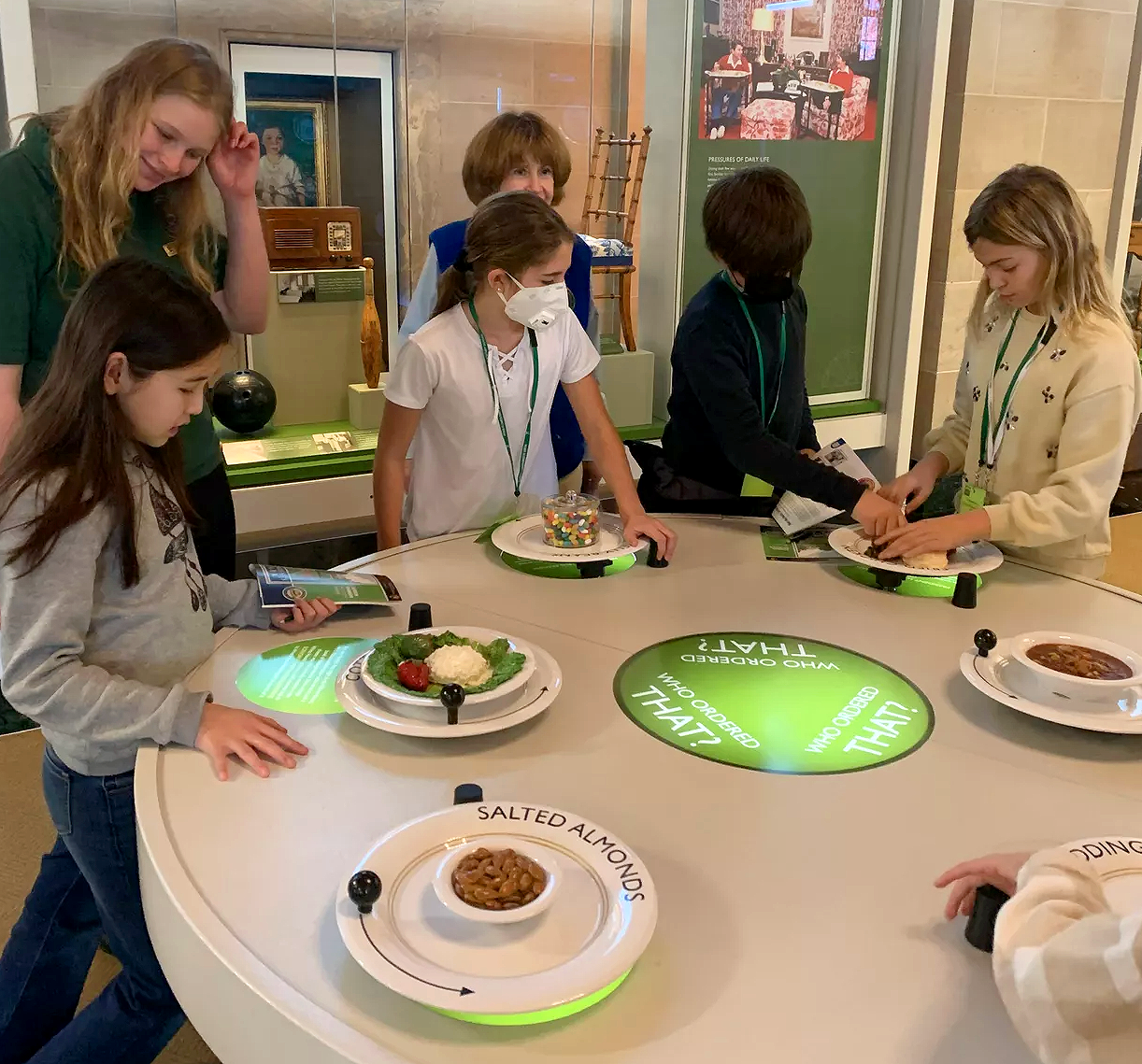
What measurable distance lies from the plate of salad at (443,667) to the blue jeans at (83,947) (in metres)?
0.33

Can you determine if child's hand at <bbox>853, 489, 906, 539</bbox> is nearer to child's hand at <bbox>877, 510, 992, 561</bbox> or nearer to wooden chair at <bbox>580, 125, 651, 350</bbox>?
child's hand at <bbox>877, 510, 992, 561</bbox>

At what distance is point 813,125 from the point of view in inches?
157

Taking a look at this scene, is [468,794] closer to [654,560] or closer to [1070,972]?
[1070,972]

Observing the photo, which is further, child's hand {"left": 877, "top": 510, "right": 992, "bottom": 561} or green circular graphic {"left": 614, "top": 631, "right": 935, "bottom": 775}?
child's hand {"left": 877, "top": 510, "right": 992, "bottom": 561}

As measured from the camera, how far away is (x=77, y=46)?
3.01m

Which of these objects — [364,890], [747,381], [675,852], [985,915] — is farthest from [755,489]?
[364,890]

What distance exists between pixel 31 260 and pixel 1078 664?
1.63 metres

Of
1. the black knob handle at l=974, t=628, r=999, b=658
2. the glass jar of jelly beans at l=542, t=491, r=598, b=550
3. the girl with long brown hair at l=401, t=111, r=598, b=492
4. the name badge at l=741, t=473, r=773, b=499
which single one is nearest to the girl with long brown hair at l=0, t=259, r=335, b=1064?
the glass jar of jelly beans at l=542, t=491, r=598, b=550

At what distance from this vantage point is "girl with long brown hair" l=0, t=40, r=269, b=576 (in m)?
1.66

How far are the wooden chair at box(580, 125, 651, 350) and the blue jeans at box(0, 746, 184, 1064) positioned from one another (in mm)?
2738

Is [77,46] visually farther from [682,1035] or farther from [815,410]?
[682,1035]

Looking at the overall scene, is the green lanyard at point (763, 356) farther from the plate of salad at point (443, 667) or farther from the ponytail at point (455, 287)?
the plate of salad at point (443, 667)

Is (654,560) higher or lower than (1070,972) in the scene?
lower

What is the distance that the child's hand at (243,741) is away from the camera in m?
1.19
